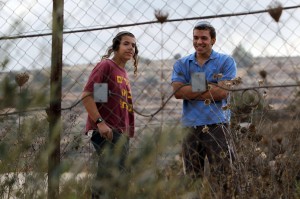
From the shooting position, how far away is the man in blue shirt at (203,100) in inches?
156

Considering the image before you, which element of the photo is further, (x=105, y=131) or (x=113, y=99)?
(x=113, y=99)

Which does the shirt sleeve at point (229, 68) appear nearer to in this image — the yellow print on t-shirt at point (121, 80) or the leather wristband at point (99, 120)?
the yellow print on t-shirt at point (121, 80)

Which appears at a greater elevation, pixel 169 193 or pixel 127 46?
pixel 127 46

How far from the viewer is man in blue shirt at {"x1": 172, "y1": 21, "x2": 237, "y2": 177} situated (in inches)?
156

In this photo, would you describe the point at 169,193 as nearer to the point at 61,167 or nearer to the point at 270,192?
the point at 61,167

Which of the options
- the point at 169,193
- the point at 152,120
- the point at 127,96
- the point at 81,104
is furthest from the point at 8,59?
the point at 127,96

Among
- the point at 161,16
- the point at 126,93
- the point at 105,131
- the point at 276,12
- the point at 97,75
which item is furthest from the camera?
the point at 126,93

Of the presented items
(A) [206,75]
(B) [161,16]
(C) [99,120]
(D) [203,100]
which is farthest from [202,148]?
(B) [161,16]

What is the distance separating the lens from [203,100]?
4086 millimetres

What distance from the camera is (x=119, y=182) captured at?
1.82 m

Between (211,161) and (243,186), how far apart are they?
23.2 inches

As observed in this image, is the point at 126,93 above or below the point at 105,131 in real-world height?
above

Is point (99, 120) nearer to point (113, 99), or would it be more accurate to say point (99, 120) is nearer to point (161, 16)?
point (113, 99)

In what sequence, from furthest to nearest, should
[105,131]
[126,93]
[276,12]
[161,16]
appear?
[126,93] < [105,131] < [161,16] < [276,12]
